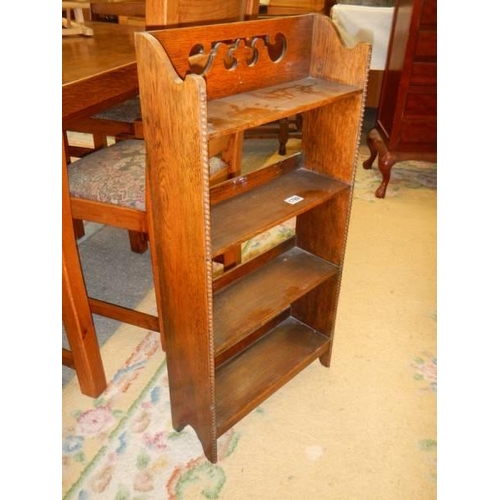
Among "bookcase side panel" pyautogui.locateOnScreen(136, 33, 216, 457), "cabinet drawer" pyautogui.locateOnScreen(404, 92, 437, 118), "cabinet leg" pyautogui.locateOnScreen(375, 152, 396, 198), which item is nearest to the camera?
"bookcase side panel" pyautogui.locateOnScreen(136, 33, 216, 457)

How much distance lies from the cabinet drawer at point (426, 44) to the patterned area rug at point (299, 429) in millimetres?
1209

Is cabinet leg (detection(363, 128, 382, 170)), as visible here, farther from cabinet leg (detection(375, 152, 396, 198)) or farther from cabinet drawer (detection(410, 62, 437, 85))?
cabinet drawer (detection(410, 62, 437, 85))

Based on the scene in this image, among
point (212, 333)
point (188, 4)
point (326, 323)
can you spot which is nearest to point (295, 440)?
point (326, 323)

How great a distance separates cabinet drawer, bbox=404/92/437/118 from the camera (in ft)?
8.00

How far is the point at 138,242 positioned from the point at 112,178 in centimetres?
72

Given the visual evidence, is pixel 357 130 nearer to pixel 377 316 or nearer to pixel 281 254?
pixel 281 254

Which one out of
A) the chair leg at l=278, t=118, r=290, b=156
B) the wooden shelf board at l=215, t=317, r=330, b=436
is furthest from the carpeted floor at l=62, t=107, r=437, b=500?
the chair leg at l=278, t=118, r=290, b=156

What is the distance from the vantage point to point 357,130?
126cm

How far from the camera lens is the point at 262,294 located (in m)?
1.33

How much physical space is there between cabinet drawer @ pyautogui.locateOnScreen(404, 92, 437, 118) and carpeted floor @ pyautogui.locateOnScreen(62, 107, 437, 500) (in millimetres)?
1038

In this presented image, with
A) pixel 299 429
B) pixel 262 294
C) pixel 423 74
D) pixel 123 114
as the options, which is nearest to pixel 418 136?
pixel 423 74

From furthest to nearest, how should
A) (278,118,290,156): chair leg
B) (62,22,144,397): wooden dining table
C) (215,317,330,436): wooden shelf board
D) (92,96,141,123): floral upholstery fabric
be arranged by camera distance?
(278,118,290,156): chair leg < (92,96,141,123): floral upholstery fabric < (215,317,330,436): wooden shelf board < (62,22,144,397): wooden dining table

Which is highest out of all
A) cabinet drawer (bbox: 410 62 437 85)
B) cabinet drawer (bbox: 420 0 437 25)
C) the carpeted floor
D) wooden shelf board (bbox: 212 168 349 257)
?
cabinet drawer (bbox: 420 0 437 25)

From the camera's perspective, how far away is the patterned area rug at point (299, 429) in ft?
4.14
